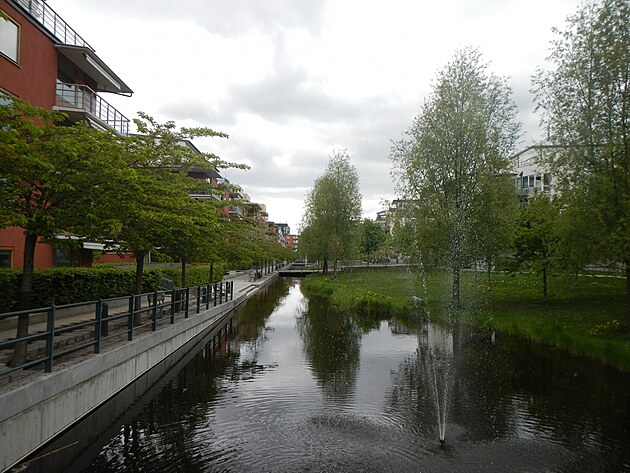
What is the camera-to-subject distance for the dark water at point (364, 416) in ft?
23.5

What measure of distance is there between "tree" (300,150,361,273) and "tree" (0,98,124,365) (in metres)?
41.2

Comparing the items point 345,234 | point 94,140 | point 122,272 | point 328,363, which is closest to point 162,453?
point 94,140

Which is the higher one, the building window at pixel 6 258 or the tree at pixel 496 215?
the tree at pixel 496 215

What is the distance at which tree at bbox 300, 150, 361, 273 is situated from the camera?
50188 mm

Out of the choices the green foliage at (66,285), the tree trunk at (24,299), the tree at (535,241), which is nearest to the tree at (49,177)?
the tree trunk at (24,299)

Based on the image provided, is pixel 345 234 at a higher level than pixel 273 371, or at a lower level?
higher

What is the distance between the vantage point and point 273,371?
1305cm

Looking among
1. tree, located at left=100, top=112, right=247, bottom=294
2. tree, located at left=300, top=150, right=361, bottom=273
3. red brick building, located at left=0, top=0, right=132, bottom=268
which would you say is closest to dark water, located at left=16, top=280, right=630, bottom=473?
tree, located at left=100, top=112, right=247, bottom=294

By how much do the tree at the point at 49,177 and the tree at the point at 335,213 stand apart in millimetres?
41199

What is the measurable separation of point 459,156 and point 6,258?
20.5 meters

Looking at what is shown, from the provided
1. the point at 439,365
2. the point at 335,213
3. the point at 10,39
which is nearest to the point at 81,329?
the point at 439,365

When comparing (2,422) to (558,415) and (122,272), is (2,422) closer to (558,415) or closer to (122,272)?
(558,415)

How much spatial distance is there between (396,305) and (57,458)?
20984mm

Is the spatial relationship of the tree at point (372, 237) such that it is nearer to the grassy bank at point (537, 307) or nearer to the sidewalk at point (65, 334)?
the grassy bank at point (537, 307)
